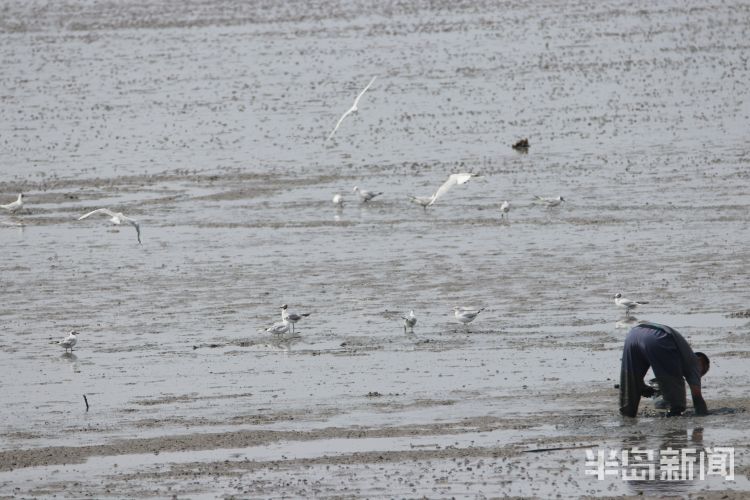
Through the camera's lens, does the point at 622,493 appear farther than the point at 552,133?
No

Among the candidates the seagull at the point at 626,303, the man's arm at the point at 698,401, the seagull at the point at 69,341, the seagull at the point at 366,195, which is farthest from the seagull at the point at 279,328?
the seagull at the point at 366,195

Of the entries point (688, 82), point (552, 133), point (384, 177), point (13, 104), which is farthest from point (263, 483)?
point (13, 104)

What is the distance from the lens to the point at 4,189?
3262 centimetres

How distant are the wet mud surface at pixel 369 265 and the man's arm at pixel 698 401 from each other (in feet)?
0.37

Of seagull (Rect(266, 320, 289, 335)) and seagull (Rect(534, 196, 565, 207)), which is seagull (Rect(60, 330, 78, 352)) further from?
seagull (Rect(534, 196, 565, 207))

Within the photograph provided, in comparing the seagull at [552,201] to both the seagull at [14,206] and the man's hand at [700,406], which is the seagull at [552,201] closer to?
the seagull at [14,206]

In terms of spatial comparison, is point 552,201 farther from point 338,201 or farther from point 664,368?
point 664,368

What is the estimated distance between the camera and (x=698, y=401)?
14.0 meters

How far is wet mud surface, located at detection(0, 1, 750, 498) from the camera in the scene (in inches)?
534

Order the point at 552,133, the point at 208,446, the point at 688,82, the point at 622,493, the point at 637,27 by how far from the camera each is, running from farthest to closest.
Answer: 1. the point at 637,27
2. the point at 688,82
3. the point at 552,133
4. the point at 208,446
5. the point at 622,493

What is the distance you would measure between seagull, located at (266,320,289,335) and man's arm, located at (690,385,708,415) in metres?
6.21

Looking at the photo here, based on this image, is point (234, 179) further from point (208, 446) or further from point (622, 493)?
point (622, 493)

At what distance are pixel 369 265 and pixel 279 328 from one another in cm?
488

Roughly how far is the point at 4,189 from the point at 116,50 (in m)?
25.6
